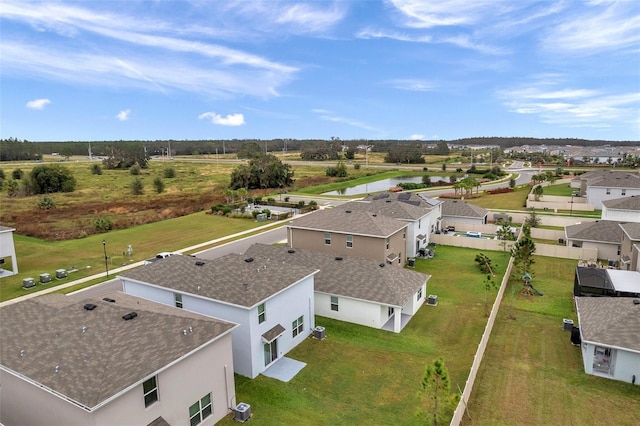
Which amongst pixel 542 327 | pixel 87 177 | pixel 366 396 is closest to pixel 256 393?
pixel 366 396

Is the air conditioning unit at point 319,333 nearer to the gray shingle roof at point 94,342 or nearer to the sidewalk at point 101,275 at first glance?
the gray shingle roof at point 94,342

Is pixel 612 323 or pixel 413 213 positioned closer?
pixel 612 323

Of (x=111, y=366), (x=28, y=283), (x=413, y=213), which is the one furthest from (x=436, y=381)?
(x=28, y=283)

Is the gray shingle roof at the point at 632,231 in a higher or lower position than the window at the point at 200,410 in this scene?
higher

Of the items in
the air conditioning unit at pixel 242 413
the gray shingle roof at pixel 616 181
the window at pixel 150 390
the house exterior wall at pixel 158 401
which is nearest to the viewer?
the house exterior wall at pixel 158 401

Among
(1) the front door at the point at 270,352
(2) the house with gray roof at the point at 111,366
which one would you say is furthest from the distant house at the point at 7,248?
(1) the front door at the point at 270,352

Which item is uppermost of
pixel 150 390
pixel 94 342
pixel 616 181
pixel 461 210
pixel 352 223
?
pixel 616 181

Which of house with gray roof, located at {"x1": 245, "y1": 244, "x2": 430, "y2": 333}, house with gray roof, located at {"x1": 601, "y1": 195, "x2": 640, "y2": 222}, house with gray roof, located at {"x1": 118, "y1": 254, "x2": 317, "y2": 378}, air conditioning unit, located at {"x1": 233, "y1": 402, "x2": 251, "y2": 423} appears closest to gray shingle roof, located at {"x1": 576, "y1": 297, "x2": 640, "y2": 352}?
house with gray roof, located at {"x1": 245, "y1": 244, "x2": 430, "y2": 333}

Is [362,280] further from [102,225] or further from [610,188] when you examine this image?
[610,188]
